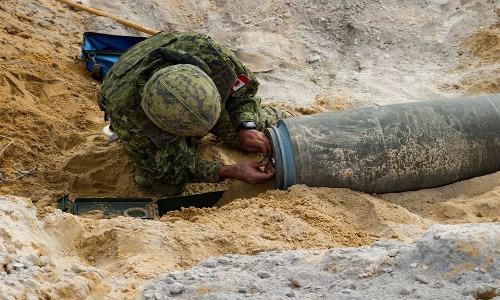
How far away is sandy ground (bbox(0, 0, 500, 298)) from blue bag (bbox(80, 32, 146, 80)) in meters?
0.13

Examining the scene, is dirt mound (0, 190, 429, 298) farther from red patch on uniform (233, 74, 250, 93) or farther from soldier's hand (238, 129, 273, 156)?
red patch on uniform (233, 74, 250, 93)

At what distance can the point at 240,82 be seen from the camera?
4.91 metres

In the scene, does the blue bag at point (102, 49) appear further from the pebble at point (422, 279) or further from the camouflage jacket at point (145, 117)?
the pebble at point (422, 279)

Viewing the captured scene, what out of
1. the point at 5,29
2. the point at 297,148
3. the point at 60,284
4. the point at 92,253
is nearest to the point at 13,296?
the point at 60,284

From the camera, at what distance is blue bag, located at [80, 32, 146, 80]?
22.1 feet

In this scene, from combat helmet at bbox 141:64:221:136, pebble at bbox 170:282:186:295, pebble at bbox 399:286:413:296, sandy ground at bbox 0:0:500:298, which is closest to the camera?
pebble at bbox 399:286:413:296

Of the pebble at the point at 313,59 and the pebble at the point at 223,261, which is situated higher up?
the pebble at the point at 313,59

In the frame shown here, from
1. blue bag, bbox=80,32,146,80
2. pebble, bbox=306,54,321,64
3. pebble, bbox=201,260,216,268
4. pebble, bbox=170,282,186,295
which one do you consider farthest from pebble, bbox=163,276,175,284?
pebble, bbox=306,54,321,64

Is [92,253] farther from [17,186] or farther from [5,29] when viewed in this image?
[5,29]

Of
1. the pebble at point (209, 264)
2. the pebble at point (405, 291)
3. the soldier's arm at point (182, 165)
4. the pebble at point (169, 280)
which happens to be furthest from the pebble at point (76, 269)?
the soldier's arm at point (182, 165)

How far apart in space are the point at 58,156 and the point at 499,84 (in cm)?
401

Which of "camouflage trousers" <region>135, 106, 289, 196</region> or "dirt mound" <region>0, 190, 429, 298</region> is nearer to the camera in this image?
"dirt mound" <region>0, 190, 429, 298</region>

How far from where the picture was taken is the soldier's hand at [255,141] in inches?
174

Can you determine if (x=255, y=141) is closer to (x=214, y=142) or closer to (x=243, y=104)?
(x=243, y=104)
